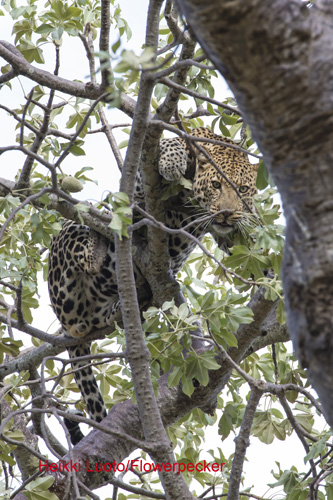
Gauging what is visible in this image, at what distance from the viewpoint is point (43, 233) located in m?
3.68

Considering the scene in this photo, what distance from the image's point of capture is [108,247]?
4.80 metres

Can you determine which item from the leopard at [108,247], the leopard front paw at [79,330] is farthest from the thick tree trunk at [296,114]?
the leopard front paw at [79,330]

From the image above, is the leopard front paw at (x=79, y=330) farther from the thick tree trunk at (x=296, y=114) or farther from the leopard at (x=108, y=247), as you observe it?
the thick tree trunk at (x=296, y=114)

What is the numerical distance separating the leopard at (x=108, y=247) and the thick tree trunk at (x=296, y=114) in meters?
3.04

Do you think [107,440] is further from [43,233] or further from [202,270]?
[202,270]

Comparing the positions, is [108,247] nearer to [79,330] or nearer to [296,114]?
[79,330]

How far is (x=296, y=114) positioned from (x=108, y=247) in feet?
11.6

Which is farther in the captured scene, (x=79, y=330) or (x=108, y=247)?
(x=79, y=330)

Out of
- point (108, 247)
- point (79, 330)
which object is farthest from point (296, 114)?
point (79, 330)

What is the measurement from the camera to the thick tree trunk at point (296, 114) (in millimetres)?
1250

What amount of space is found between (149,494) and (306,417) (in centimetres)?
128

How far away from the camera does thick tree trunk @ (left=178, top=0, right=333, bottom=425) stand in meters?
1.25

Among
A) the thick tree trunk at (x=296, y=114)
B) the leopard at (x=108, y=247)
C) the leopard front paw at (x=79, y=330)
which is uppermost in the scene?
the leopard at (x=108, y=247)

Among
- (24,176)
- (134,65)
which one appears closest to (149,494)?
(24,176)
